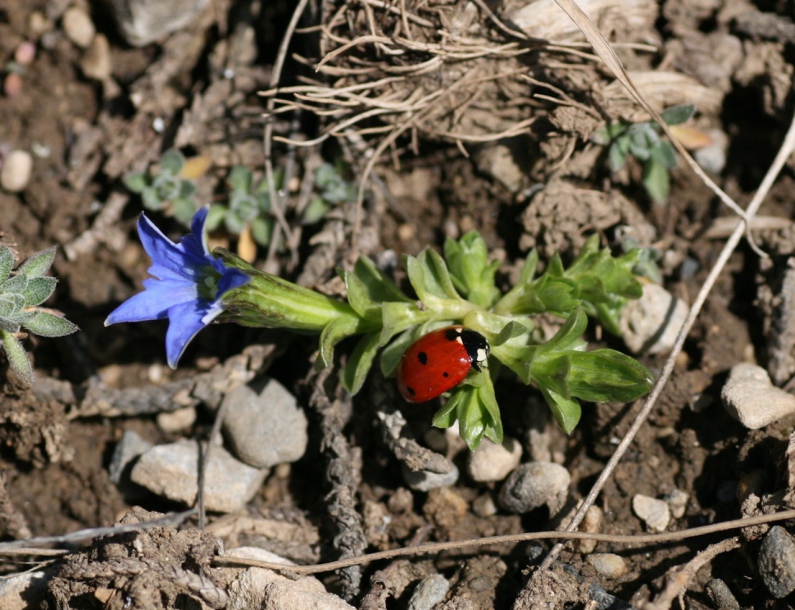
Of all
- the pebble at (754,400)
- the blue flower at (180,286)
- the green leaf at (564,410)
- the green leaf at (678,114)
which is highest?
the green leaf at (678,114)

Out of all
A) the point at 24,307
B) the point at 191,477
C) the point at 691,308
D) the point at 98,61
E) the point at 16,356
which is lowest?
the point at 191,477

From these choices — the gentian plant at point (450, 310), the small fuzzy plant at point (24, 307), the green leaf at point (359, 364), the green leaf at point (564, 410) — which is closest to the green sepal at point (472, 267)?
the gentian plant at point (450, 310)

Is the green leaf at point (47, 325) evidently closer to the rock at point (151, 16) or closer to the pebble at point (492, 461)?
the pebble at point (492, 461)

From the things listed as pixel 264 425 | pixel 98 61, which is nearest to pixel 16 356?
pixel 264 425

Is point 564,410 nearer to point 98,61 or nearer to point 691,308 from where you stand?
point 691,308

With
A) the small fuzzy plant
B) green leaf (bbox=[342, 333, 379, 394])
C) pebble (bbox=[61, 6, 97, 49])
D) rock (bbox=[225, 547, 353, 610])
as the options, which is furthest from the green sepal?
pebble (bbox=[61, 6, 97, 49])

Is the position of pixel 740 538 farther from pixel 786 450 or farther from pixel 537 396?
pixel 537 396
